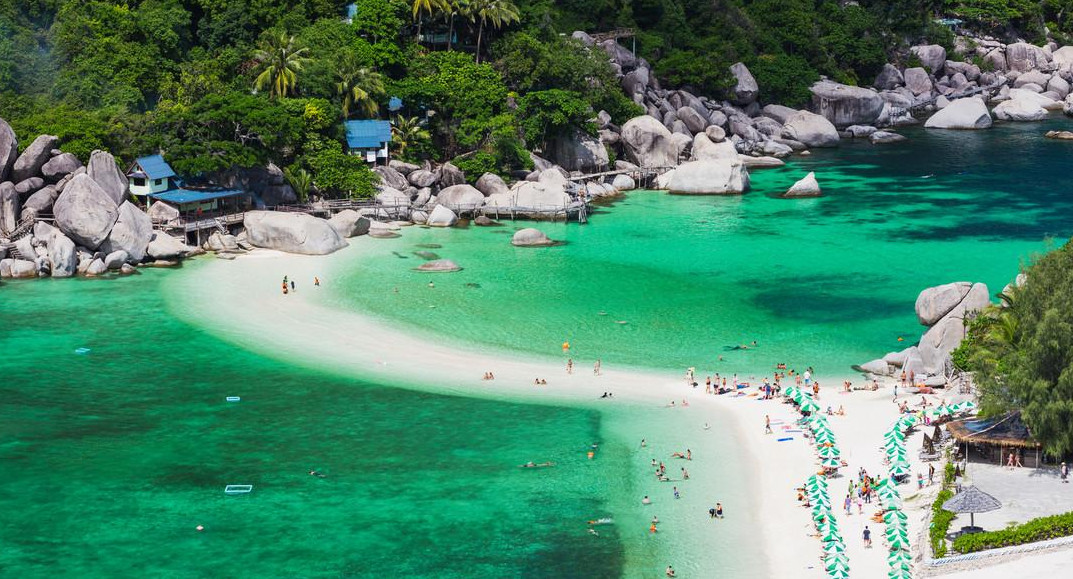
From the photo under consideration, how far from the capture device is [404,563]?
42.6 meters

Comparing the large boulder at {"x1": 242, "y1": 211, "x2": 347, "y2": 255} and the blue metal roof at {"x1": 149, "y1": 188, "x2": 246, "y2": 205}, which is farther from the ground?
the blue metal roof at {"x1": 149, "y1": 188, "x2": 246, "y2": 205}

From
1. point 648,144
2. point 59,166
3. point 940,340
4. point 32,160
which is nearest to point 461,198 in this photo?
point 648,144

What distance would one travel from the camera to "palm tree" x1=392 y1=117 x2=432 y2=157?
9743 cm

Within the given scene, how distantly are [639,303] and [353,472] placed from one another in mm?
26829

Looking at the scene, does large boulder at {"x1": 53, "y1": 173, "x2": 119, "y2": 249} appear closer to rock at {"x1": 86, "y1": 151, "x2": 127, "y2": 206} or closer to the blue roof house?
rock at {"x1": 86, "y1": 151, "x2": 127, "y2": 206}

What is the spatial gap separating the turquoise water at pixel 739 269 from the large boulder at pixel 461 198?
3.92 m

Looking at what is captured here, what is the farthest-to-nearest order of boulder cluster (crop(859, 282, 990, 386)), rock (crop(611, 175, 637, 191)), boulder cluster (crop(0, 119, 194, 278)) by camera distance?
rock (crop(611, 175, 637, 191))
boulder cluster (crop(0, 119, 194, 278))
boulder cluster (crop(859, 282, 990, 386))

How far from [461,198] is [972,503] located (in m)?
58.0

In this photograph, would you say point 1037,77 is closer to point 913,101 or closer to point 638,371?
point 913,101

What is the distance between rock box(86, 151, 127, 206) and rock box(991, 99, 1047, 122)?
337ft

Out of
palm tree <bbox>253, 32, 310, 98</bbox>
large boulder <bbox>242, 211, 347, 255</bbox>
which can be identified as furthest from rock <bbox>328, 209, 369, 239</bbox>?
palm tree <bbox>253, 32, 310, 98</bbox>

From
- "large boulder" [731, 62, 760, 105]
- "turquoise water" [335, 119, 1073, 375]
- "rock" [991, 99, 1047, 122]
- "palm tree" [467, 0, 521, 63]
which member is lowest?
"turquoise water" [335, 119, 1073, 375]

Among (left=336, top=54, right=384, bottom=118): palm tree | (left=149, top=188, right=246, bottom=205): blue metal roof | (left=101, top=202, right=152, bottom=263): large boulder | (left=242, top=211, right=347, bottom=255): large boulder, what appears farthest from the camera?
(left=336, top=54, right=384, bottom=118): palm tree

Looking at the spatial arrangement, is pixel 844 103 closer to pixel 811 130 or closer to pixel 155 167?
pixel 811 130
